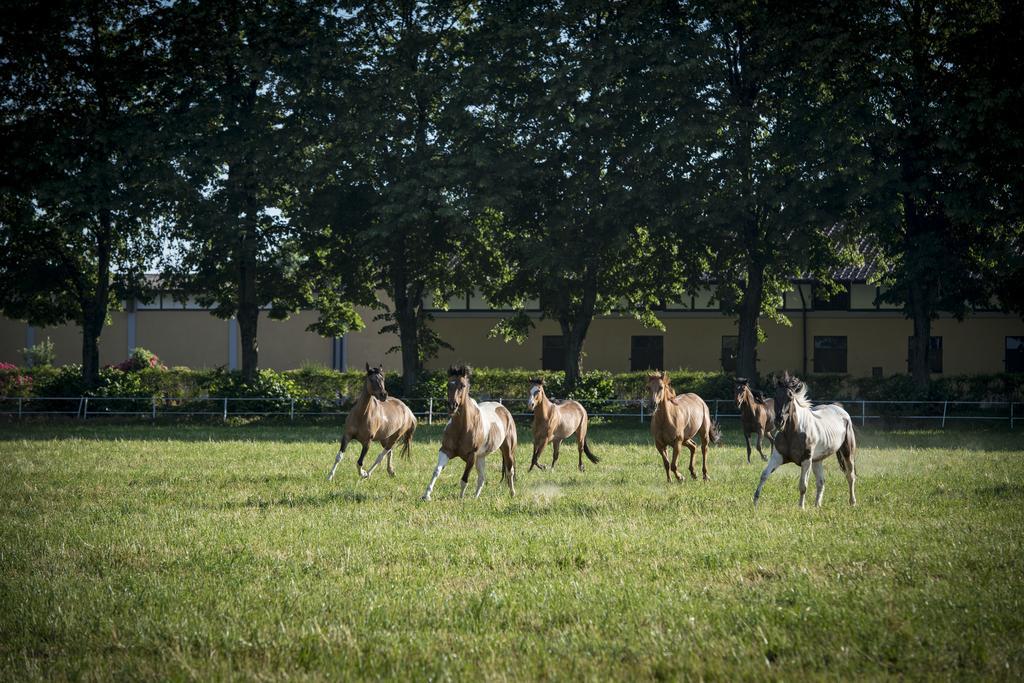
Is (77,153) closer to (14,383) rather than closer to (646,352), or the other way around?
(14,383)

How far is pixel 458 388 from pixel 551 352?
117ft

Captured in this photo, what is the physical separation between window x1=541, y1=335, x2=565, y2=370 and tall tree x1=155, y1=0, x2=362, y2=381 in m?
14.8

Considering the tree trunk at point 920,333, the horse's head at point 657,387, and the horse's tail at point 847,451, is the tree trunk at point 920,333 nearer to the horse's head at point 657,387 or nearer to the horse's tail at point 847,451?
the horse's head at point 657,387

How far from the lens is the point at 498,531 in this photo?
35.9 feet

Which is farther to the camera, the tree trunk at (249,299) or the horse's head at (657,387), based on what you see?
the tree trunk at (249,299)

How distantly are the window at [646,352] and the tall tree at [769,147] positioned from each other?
14007 mm

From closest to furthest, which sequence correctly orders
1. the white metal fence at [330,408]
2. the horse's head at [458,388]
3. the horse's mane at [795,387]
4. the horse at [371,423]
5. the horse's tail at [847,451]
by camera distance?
1. the horse's mane at [795,387]
2. the horse's head at [458,388]
3. the horse's tail at [847,451]
4. the horse at [371,423]
5. the white metal fence at [330,408]

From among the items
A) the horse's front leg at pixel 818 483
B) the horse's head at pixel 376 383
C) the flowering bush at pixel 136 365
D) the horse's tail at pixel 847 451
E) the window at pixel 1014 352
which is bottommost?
the horse's front leg at pixel 818 483

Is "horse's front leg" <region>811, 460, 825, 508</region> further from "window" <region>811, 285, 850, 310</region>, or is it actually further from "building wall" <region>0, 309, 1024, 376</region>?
"window" <region>811, 285, 850, 310</region>

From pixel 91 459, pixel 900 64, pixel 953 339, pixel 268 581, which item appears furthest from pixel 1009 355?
pixel 268 581

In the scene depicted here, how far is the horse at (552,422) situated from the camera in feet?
56.1

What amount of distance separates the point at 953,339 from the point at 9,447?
42.8 metres

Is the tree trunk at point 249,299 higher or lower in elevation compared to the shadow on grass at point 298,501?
higher

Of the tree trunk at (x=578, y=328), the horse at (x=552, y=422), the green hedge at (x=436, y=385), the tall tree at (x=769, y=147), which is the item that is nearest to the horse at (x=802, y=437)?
the horse at (x=552, y=422)
